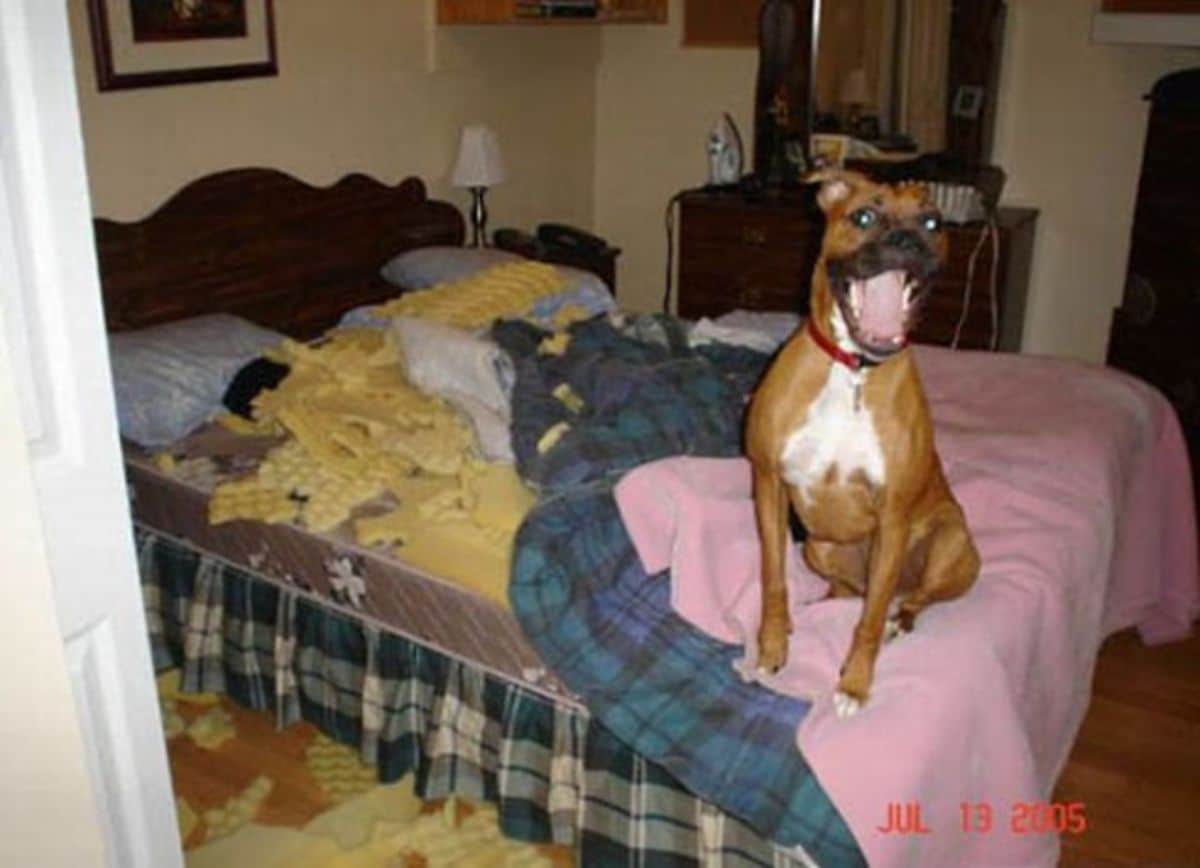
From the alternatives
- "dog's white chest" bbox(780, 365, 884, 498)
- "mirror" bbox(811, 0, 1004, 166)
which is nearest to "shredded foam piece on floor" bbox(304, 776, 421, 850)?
"dog's white chest" bbox(780, 365, 884, 498)

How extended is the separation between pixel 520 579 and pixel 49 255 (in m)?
1.02

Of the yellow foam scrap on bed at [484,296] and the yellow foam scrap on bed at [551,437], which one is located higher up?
the yellow foam scrap on bed at [484,296]

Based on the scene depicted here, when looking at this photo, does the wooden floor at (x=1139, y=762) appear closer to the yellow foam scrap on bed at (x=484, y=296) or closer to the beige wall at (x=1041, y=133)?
the beige wall at (x=1041, y=133)

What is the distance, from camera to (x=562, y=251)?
12.7 ft

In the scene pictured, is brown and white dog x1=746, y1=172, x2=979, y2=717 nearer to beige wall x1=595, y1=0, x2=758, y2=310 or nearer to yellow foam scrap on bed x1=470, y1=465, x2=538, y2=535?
yellow foam scrap on bed x1=470, y1=465, x2=538, y2=535

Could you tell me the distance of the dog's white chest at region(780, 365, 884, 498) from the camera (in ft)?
4.79

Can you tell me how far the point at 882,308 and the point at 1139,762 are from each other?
146 cm

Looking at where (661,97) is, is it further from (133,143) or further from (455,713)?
(455,713)

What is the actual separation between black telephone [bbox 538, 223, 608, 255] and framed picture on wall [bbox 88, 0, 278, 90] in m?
1.16

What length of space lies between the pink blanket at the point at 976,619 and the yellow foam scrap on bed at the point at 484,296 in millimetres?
1111

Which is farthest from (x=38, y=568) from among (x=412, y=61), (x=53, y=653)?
(x=412, y=61)

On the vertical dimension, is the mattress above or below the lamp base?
below

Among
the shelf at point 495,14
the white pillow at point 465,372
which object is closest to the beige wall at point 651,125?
the shelf at point 495,14

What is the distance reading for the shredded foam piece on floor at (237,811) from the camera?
2.05 m
